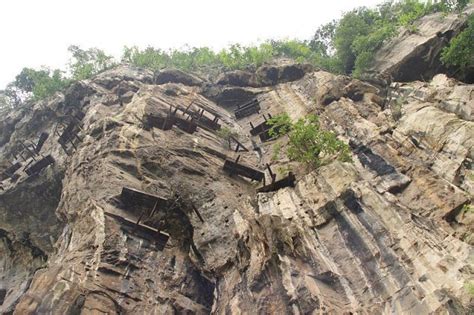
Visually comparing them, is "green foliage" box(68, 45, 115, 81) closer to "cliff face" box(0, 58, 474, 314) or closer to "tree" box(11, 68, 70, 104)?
"tree" box(11, 68, 70, 104)

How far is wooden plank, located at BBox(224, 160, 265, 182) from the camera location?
2414 cm

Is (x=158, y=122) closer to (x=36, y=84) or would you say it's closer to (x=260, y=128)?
(x=260, y=128)

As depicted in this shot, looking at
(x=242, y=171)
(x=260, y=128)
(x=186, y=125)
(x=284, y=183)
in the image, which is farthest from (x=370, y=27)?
(x=284, y=183)

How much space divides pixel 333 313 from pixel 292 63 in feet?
95.4

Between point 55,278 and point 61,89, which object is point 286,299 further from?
point 61,89

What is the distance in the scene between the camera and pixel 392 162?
1906cm

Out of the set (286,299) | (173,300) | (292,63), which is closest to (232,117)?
(292,63)

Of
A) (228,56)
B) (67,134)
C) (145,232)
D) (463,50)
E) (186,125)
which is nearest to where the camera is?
(145,232)

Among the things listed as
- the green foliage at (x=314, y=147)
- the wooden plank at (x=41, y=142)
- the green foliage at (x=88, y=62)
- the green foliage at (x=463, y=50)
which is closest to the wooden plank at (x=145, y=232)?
the green foliage at (x=314, y=147)

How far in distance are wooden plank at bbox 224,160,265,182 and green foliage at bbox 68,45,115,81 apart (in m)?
27.5

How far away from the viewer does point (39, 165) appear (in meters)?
30.0

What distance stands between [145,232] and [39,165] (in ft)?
48.6

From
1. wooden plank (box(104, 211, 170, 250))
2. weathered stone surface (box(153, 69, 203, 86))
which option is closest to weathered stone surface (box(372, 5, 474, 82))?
weathered stone surface (box(153, 69, 203, 86))

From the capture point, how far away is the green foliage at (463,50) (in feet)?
84.6
